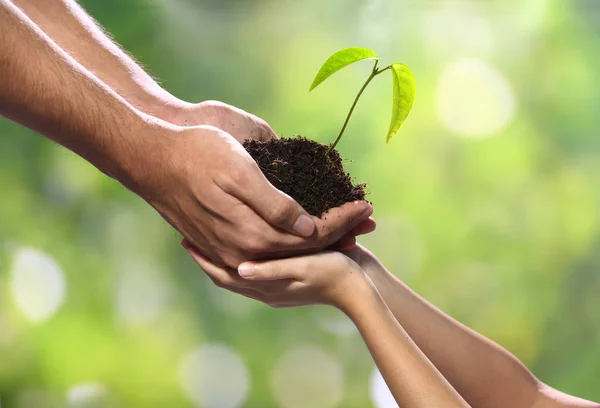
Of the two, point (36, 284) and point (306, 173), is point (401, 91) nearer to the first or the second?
point (306, 173)

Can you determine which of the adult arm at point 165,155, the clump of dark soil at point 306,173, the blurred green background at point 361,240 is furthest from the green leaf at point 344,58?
the blurred green background at point 361,240

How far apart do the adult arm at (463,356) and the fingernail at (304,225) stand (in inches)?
9.8

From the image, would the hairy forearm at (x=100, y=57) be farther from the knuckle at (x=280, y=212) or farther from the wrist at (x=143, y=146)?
the knuckle at (x=280, y=212)

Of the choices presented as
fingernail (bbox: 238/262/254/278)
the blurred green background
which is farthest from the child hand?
the blurred green background

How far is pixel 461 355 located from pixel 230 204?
54 cm

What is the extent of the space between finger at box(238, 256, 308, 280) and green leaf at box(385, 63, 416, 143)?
260mm

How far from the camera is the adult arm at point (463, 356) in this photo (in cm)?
122

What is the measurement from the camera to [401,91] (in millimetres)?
1060

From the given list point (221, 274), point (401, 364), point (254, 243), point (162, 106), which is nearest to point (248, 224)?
point (254, 243)

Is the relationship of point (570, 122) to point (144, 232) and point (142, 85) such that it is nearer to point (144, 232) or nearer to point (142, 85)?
point (144, 232)

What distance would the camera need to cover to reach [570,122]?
2.58 meters

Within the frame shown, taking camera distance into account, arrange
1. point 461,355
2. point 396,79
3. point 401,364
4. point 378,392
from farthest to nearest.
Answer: point 378,392 < point 461,355 < point 396,79 < point 401,364

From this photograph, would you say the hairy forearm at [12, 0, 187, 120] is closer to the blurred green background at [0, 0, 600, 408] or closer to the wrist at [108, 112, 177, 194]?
the wrist at [108, 112, 177, 194]

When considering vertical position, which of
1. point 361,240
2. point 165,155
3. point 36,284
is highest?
point 36,284
